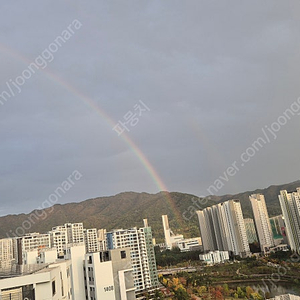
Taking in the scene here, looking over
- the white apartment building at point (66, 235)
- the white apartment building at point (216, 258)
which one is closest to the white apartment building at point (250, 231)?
the white apartment building at point (216, 258)

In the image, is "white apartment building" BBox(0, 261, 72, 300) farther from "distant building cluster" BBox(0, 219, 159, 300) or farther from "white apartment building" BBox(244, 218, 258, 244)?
"white apartment building" BBox(244, 218, 258, 244)

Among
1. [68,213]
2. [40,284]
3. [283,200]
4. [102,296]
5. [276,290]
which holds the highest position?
[68,213]

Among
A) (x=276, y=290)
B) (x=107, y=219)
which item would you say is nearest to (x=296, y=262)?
(x=276, y=290)

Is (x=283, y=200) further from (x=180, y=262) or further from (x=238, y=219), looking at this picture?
(x=180, y=262)

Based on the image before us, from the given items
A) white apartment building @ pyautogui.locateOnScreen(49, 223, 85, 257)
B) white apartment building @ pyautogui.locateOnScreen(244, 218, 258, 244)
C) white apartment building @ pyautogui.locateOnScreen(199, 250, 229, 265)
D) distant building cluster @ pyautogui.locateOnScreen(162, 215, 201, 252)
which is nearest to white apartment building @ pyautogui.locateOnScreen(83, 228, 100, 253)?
white apartment building @ pyautogui.locateOnScreen(49, 223, 85, 257)

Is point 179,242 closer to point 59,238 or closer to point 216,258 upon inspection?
point 216,258

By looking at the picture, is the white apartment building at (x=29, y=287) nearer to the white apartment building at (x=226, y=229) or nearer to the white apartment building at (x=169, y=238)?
the white apartment building at (x=226, y=229)
